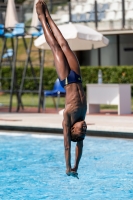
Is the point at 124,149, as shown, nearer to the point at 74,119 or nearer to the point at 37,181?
the point at 37,181

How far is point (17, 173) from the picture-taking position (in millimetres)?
9406

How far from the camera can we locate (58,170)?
9.51 m

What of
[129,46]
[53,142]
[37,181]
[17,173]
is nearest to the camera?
[37,181]

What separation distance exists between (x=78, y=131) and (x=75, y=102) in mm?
329

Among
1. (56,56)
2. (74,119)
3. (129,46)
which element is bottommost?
(129,46)

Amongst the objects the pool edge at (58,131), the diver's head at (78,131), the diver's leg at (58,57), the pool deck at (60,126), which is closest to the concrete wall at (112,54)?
the pool deck at (60,126)

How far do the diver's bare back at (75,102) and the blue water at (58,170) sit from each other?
1340 mm

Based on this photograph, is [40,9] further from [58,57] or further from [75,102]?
[75,102]

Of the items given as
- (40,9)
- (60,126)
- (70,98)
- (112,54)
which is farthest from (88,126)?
(112,54)

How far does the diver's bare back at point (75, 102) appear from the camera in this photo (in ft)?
21.6

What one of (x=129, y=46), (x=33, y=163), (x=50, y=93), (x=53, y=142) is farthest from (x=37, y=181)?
(x=129, y=46)

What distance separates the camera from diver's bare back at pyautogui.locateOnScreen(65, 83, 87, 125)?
6.57 metres

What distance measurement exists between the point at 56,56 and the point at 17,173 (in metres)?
3.29

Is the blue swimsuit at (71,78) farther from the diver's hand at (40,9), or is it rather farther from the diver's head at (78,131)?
the diver's hand at (40,9)
